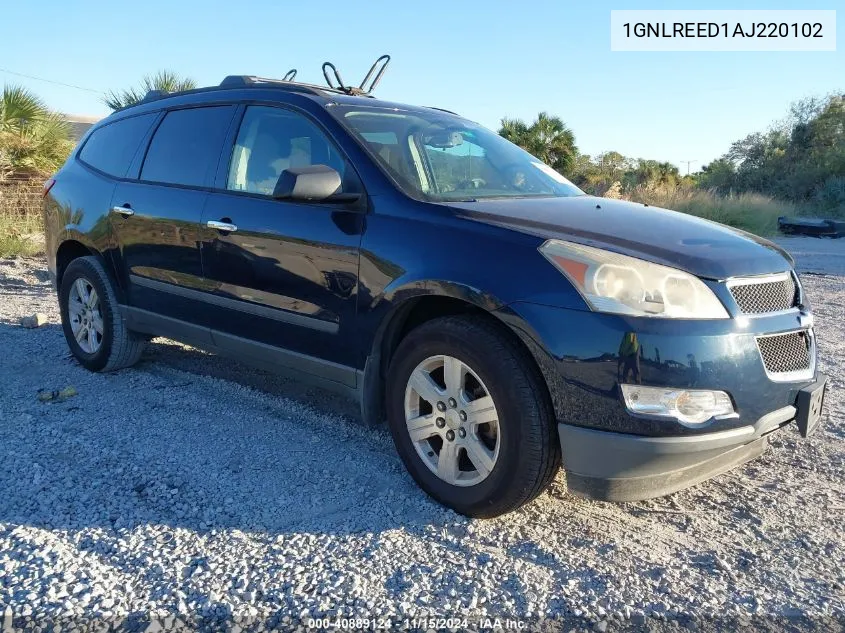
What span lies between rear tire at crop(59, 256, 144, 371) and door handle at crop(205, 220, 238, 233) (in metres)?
1.32

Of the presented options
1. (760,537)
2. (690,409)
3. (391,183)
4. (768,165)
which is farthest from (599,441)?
(768,165)

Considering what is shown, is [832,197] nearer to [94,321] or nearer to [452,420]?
[94,321]

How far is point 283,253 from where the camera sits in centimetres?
346

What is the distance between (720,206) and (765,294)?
19.0m

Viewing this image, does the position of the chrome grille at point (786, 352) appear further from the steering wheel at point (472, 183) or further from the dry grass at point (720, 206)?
the dry grass at point (720, 206)

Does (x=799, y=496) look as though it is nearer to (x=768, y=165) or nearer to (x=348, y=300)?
(x=348, y=300)

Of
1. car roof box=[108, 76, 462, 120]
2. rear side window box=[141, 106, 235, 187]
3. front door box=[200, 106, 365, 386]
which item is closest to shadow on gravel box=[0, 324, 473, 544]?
front door box=[200, 106, 365, 386]

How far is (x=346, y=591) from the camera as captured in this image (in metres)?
2.37

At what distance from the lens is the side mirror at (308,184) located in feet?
10.3

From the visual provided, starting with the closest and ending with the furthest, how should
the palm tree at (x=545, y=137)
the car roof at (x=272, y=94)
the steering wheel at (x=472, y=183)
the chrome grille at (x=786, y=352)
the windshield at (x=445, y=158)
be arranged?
the chrome grille at (x=786, y=352)
the windshield at (x=445, y=158)
the steering wheel at (x=472, y=183)
the car roof at (x=272, y=94)
the palm tree at (x=545, y=137)

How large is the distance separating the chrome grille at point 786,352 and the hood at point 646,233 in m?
0.28

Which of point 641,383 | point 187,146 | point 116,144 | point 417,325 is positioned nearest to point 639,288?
point 641,383

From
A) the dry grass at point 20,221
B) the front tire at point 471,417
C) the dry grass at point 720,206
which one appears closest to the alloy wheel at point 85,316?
the front tire at point 471,417

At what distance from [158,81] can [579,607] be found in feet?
48.2
